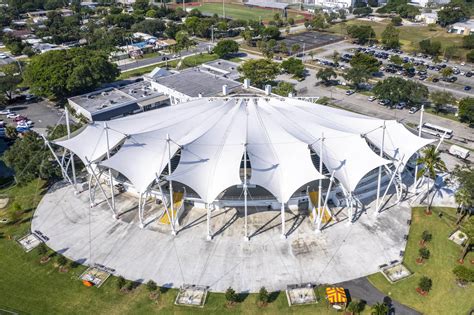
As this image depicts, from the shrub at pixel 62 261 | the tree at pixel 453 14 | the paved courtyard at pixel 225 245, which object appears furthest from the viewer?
the tree at pixel 453 14

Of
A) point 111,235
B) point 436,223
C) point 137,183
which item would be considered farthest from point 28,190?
point 436,223

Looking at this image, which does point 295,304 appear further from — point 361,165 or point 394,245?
point 361,165

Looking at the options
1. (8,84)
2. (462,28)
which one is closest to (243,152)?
(8,84)

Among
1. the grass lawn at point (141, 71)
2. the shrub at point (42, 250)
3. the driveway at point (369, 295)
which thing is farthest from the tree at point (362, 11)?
the shrub at point (42, 250)

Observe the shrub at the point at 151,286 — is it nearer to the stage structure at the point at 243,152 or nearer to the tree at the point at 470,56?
the stage structure at the point at 243,152

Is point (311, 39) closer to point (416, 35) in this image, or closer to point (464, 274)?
point (416, 35)

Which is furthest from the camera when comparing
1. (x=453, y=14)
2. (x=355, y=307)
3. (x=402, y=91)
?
(x=453, y=14)
